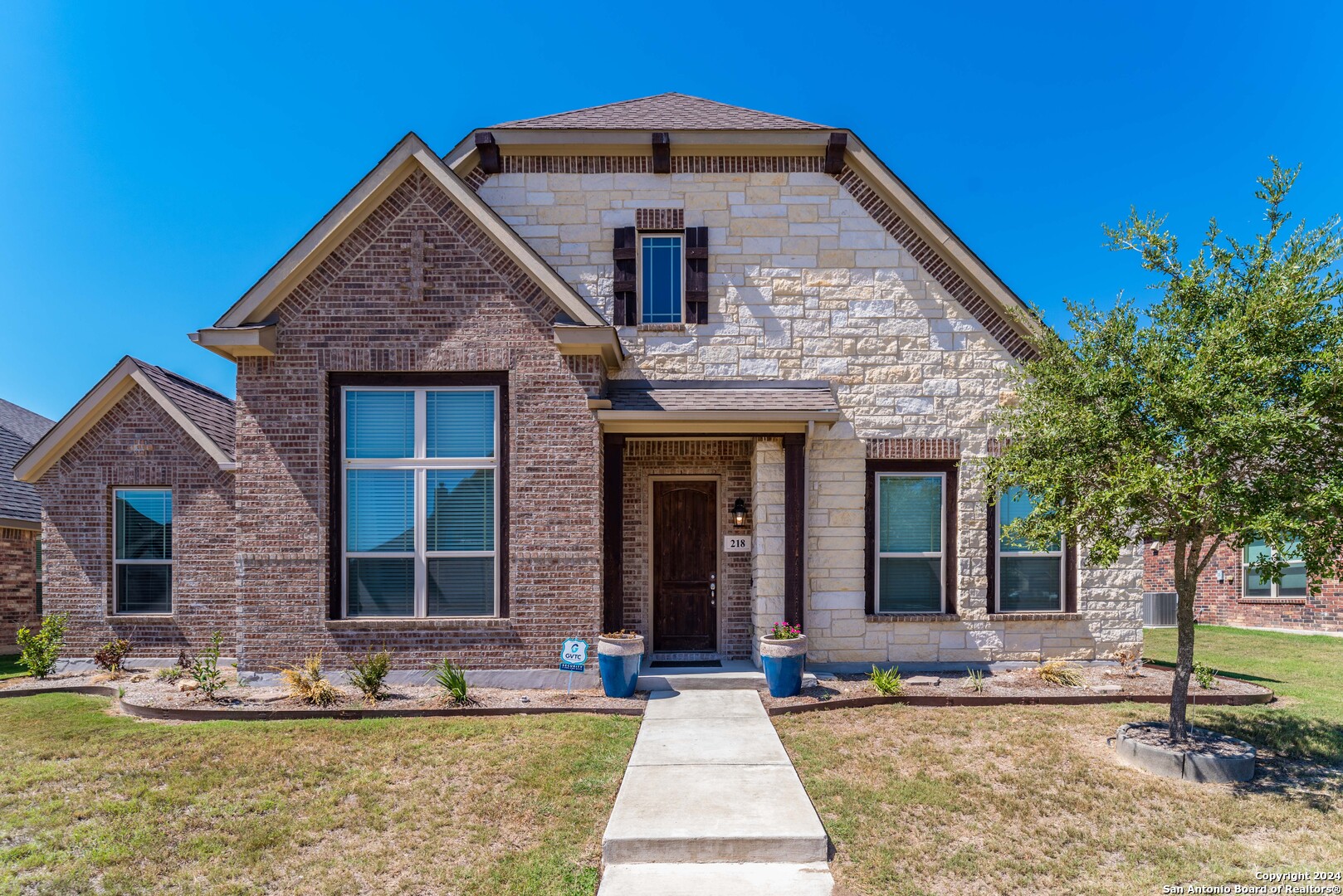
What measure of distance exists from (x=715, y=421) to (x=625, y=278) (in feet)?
8.42

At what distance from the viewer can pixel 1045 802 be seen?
5387 mm

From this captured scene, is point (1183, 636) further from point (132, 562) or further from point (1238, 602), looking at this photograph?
point (1238, 602)

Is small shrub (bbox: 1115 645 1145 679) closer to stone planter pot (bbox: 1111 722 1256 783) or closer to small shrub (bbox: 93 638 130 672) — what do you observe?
stone planter pot (bbox: 1111 722 1256 783)

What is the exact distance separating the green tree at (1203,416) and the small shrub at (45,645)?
12.4 meters

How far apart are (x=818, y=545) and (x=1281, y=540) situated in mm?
4990

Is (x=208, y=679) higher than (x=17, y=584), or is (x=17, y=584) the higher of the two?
(x=17, y=584)

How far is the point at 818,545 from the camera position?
952 cm

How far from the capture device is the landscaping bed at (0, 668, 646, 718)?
287 inches

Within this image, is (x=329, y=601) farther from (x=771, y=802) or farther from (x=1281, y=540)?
(x=1281, y=540)

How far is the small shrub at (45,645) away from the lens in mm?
9539

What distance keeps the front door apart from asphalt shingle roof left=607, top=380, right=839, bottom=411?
148cm

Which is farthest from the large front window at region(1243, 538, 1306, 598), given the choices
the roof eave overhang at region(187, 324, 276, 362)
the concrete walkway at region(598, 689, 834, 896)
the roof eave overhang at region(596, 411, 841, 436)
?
the roof eave overhang at region(187, 324, 276, 362)

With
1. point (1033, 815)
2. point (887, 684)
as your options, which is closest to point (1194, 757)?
point (1033, 815)

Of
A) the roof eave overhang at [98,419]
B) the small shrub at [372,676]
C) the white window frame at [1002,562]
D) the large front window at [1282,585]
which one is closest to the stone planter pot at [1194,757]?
the white window frame at [1002,562]
